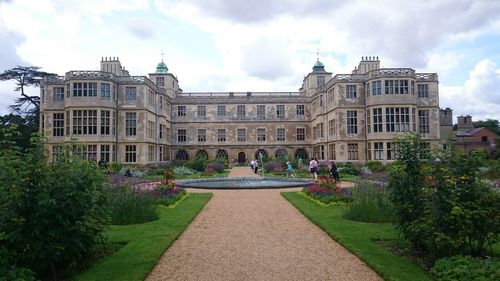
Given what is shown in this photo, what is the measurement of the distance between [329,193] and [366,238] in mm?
6304

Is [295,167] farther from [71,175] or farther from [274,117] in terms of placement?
[71,175]

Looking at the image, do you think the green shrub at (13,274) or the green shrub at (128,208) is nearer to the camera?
the green shrub at (13,274)

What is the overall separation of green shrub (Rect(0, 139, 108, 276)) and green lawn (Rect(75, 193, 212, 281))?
2.29 feet

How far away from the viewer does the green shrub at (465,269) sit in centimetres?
492

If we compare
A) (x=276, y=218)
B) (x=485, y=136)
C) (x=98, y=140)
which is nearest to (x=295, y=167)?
(x=98, y=140)

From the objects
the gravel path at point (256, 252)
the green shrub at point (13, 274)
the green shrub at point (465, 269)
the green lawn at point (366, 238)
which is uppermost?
the green shrub at point (13, 274)

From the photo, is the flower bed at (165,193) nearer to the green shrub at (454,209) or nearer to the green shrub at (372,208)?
the green shrub at (372,208)

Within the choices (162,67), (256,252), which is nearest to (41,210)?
(256,252)

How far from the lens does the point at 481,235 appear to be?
19.2 feet

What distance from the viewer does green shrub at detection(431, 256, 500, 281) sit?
4922mm

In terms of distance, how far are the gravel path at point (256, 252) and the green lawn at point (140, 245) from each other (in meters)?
0.21

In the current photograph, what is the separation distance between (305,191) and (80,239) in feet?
37.4

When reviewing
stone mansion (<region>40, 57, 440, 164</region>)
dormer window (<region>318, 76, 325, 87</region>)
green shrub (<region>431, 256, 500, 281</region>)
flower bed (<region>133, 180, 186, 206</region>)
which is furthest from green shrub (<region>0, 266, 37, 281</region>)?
dormer window (<region>318, 76, 325, 87</region>)

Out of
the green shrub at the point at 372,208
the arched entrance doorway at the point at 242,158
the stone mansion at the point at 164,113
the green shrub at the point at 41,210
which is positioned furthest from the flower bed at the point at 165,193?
Answer: the arched entrance doorway at the point at 242,158
